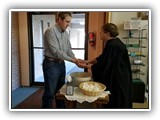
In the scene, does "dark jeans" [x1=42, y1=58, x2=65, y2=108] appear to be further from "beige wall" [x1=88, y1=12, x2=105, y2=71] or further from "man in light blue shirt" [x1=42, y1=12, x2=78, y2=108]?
"beige wall" [x1=88, y1=12, x2=105, y2=71]

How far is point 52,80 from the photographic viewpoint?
1.09m

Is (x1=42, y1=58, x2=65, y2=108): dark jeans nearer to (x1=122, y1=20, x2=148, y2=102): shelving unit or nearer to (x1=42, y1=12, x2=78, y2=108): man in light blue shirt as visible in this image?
(x1=42, y1=12, x2=78, y2=108): man in light blue shirt

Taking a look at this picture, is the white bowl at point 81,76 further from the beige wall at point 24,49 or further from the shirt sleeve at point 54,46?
the beige wall at point 24,49

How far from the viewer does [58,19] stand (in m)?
1.04

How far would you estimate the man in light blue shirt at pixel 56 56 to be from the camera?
1.04m

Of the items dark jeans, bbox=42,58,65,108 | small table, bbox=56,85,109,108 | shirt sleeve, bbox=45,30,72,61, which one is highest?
shirt sleeve, bbox=45,30,72,61

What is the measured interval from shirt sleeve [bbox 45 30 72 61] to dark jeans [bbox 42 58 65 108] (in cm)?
5

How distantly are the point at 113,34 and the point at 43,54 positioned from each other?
45 centimetres

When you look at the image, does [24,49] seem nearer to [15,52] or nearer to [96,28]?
[15,52]

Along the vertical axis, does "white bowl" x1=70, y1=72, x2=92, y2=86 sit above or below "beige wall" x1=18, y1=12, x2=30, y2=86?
below

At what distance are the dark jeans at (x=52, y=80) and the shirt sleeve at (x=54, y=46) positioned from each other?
50mm

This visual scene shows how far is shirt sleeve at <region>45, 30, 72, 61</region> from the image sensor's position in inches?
41.0

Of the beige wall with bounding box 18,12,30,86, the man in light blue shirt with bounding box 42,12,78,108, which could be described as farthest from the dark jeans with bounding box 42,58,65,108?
the beige wall with bounding box 18,12,30,86

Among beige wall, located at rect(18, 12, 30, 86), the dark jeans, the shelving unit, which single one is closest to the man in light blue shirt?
the dark jeans
